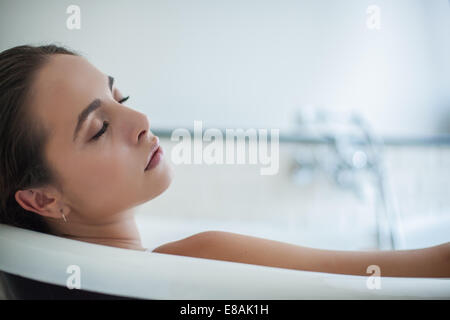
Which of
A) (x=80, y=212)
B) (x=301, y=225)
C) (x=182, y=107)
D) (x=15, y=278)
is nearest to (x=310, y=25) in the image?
(x=182, y=107)

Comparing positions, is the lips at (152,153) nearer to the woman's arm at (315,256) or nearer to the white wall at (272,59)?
the woman's arm at (315,256)

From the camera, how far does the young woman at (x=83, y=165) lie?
1.49ft

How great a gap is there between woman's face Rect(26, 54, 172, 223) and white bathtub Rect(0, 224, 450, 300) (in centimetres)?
12

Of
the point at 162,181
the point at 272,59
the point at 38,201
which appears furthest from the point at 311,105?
the point at 38,201

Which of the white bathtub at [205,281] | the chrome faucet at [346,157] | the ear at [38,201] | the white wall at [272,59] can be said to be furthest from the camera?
the chrome faucet at [346,157]

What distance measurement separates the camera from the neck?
530 mm

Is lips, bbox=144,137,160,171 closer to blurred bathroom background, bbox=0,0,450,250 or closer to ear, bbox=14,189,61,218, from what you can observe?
ear, bbox=14,189,61,218

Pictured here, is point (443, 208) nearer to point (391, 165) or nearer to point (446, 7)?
point (391, 165)

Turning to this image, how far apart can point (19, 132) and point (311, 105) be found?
1.09 meters

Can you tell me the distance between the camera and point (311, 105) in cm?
137

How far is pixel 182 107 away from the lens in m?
1.20

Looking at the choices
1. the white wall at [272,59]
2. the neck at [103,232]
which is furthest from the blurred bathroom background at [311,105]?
the neck at [103,232]

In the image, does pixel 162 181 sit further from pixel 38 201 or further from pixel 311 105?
pixel 311 105
